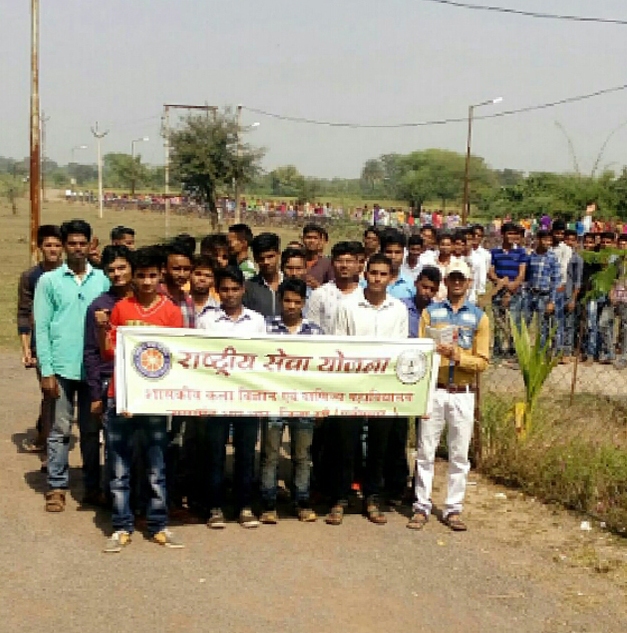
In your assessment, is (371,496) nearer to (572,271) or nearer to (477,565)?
(477,565)

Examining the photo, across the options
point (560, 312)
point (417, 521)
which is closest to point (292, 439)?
point (417, 521)

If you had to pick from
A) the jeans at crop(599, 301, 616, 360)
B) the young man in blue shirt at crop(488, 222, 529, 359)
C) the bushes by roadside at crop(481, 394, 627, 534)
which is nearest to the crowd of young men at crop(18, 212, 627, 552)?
the bushes by roadside at crop(481, 394, 627, 534)

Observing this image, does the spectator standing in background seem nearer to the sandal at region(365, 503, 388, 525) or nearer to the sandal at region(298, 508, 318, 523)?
the sandal at region(298, 508, 318, 523)

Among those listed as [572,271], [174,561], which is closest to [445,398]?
[174,561]

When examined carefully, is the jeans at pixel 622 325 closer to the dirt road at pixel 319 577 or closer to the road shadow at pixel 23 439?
the dirt road at pixel 319 577

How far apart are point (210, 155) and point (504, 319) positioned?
25.8 meters

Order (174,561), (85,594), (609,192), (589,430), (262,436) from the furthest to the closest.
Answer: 1. (609,192)
2. (589,430)
3. (262,436)
4. (174,561)
5. (85,594)

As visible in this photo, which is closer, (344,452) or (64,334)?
(64,334)

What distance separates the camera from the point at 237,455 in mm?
5562

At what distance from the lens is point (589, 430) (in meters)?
6.99

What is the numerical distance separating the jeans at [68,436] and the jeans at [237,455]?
86cm

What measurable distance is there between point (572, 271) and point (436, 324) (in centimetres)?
570

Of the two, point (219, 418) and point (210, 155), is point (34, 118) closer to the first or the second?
point (219, 418)

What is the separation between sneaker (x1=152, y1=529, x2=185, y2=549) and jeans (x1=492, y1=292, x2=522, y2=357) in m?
5.79
